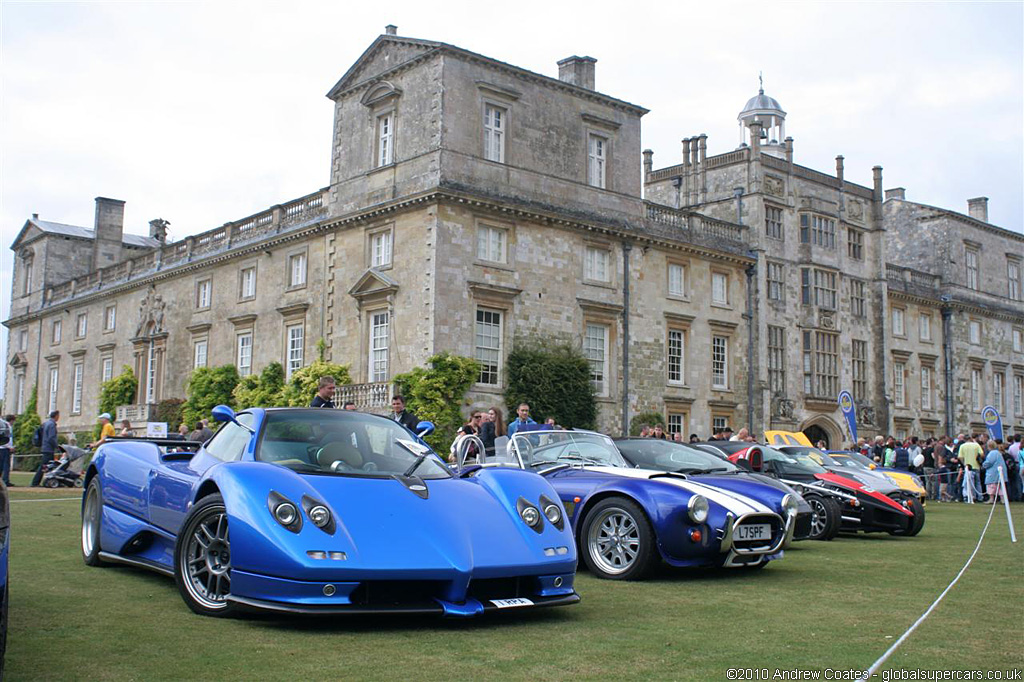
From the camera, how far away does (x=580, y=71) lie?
111ft

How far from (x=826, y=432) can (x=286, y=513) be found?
35883 millimetres

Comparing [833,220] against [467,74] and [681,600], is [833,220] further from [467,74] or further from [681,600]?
[681,600]

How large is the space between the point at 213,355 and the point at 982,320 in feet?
119

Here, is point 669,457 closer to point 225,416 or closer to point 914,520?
point 914,520

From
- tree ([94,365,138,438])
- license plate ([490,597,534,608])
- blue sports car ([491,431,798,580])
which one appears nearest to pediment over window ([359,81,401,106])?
tree ([94,365,138,438])

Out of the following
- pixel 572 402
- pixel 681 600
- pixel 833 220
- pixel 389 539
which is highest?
pixel 833 220

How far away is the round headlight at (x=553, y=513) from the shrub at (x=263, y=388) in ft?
87.9

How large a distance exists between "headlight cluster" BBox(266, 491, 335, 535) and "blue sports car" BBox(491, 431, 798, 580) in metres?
3.53

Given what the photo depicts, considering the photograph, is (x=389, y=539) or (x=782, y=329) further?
(x=782, y=329)

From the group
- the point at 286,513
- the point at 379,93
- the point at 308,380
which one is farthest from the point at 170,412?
the point at 286,513

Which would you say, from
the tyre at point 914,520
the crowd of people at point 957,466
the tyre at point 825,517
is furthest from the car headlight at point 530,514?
the crowd of people at point 957,466

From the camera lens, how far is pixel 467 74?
2917 centimetres

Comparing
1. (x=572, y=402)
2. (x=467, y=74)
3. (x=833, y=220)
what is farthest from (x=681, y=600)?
(x=833, y=220)

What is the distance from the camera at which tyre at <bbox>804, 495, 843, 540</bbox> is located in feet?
43.9
